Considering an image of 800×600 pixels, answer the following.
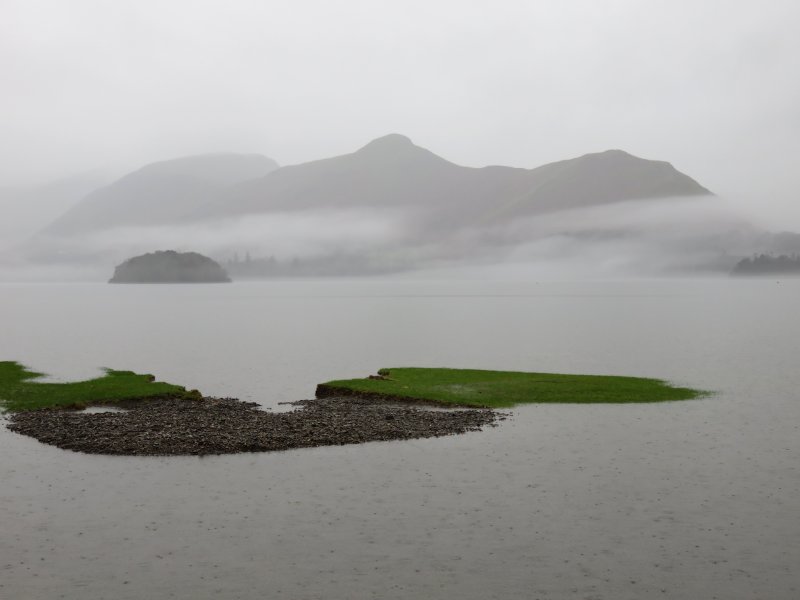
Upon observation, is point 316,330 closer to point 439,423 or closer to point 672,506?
point 439,423

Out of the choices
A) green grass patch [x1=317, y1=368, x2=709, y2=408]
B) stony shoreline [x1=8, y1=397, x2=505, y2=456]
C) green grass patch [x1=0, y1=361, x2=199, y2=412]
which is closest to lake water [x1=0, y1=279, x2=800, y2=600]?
stony shoreline [x1=8, y1=397, x2=505, y2=456]

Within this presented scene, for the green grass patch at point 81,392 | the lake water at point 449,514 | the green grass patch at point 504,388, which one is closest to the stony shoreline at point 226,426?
the lake water at point 449,514

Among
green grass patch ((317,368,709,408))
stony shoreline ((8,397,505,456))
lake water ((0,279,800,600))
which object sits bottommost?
lake water ((0,279,800,600))

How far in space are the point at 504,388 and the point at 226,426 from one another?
93.2ft

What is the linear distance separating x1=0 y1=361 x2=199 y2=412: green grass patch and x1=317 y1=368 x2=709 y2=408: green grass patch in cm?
1490

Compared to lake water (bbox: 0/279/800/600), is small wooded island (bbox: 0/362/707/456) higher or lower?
higher

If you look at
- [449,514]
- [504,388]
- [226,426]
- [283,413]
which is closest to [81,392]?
[283,413]

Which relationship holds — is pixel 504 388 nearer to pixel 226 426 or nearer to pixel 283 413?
pixel 283 413

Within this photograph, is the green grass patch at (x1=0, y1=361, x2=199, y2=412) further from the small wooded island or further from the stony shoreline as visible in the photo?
the stony shoreline

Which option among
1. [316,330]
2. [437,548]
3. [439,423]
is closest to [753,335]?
[316,330]

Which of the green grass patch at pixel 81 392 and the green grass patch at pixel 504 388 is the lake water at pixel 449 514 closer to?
the green grass patch at pixel 504 388

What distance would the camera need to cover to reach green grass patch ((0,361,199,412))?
198ft

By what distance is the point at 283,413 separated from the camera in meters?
55.9

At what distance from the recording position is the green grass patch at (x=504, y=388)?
63531 millimetres
